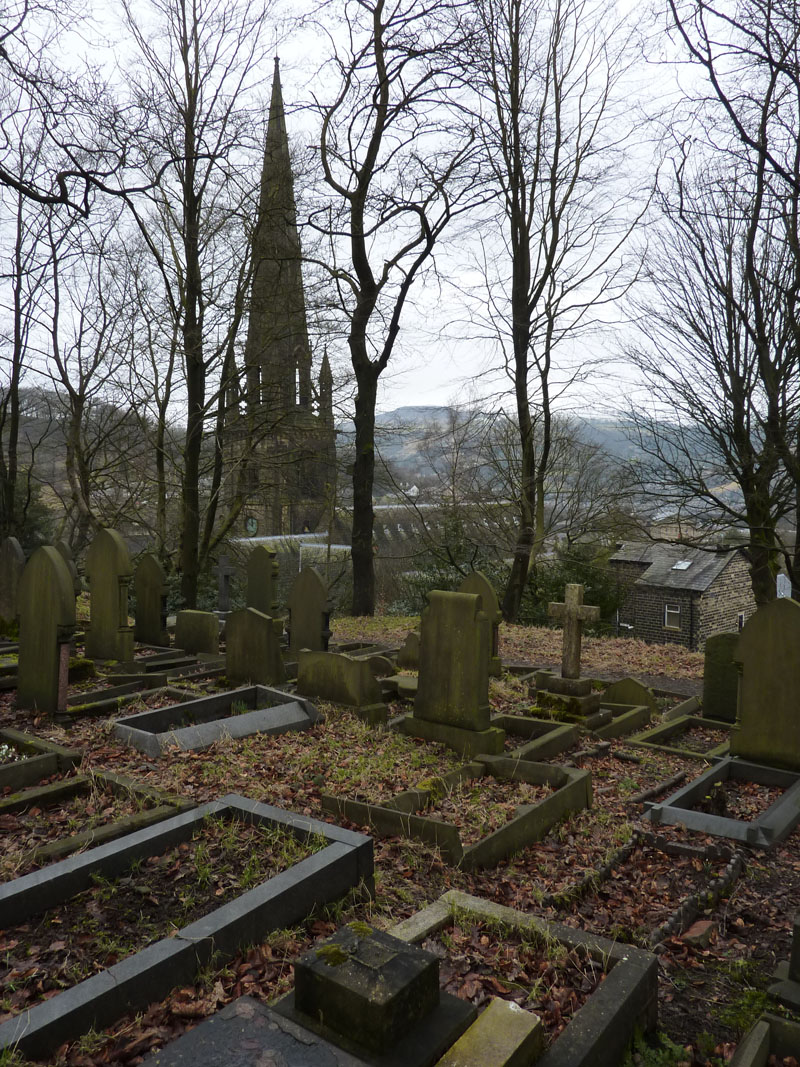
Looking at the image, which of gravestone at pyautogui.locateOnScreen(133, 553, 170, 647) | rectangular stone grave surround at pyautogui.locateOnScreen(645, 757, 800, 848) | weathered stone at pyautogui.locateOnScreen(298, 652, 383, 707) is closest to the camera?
rectangular stone grave surround at pyautogui.locateOnScreen(645, 757, 800, 848)

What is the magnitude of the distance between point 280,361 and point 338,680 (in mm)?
12099

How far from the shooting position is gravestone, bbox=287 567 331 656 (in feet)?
34.3

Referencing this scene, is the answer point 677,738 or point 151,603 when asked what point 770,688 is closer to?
point 677,738

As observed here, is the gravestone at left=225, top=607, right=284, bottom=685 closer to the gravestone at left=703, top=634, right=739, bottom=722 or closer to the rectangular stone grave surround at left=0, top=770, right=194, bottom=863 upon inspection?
the rectangular stone grave surround at left=0, top=770, right=194, bottom=863

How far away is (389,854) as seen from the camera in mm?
4840

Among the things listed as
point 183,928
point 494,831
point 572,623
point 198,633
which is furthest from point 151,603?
point 183,928

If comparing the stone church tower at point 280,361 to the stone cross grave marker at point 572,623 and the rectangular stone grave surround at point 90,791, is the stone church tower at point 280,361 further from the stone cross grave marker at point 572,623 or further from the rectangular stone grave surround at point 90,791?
the rectangular stone grave surround at point 90,791

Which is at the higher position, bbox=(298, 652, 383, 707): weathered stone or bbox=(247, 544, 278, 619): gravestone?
bbox=(247, 544, 278, 619): gravestone

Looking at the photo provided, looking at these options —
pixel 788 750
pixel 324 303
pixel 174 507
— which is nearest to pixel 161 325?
pixel 324 303

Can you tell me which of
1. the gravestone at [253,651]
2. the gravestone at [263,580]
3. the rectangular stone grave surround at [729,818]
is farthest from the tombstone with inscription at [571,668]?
the gravestone at [263,580]

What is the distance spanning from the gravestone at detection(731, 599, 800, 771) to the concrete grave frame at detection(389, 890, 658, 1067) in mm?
3984

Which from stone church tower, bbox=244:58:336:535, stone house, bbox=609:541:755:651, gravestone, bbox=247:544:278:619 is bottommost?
stone house, bbox=609:541:755:651

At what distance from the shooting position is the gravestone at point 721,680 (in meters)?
8.83

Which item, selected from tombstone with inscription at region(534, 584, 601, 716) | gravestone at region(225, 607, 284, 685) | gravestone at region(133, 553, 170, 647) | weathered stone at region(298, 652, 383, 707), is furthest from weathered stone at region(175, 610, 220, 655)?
tombstone with inscription at region(534, 584, 601, 716)
